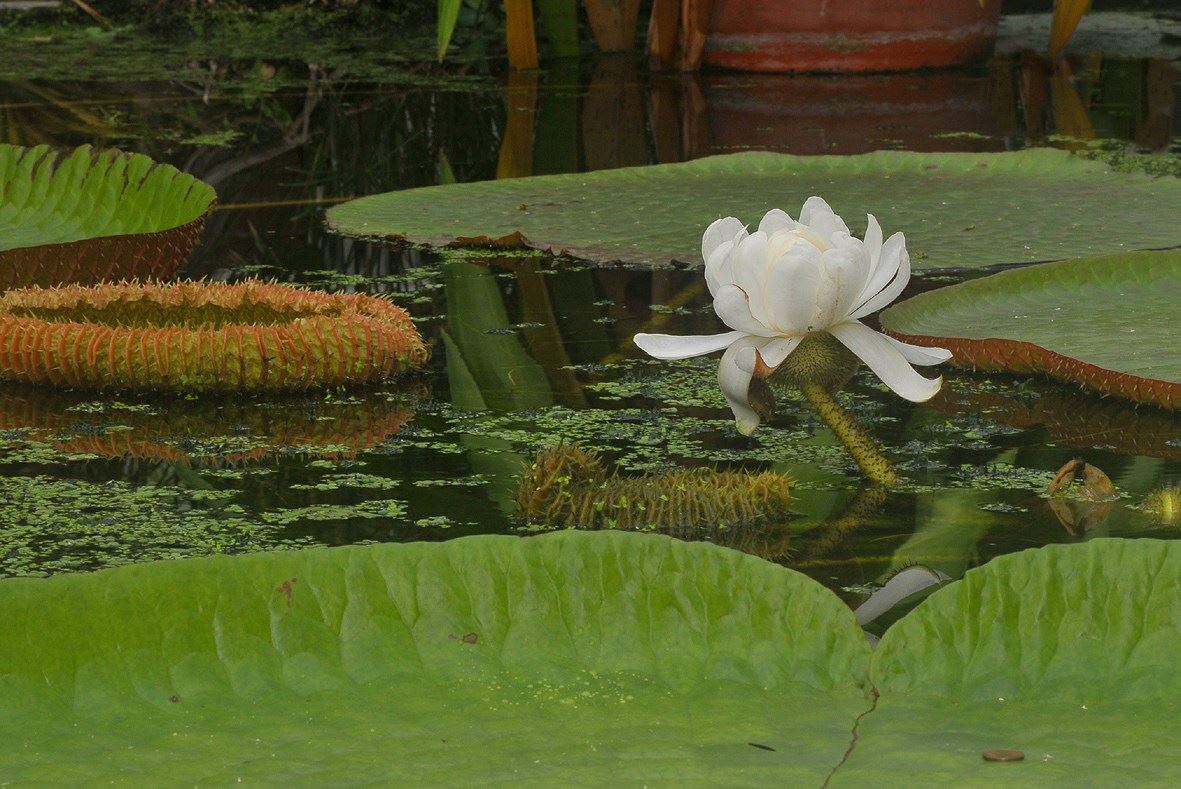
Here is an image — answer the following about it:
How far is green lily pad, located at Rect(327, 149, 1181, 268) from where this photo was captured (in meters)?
2.49

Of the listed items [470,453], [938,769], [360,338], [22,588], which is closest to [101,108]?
[360,338]

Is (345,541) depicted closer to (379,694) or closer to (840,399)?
(379,694)

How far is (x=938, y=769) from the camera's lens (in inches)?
36.1

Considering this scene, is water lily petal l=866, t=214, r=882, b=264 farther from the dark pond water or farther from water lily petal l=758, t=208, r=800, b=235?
the dark pond water

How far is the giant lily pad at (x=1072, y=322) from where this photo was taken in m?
1.77

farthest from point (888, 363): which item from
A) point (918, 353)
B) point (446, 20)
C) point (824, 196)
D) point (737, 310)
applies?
point (446, 20)

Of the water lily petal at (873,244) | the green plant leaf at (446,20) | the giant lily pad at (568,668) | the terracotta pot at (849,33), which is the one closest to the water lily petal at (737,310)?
the water lily petal at (873,244)

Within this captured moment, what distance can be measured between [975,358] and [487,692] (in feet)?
3.47

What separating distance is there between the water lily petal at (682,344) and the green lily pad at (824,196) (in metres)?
0.96

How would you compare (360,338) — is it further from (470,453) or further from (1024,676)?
(1024,676)

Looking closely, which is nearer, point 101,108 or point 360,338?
point 360,338

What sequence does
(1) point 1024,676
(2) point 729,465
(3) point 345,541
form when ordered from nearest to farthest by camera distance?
(1) point 1024,676 < (3) point 345,541 < (2) point 729,465

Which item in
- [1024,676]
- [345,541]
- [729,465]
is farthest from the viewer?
[729,465]

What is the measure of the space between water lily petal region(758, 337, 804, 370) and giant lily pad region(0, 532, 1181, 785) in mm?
347
